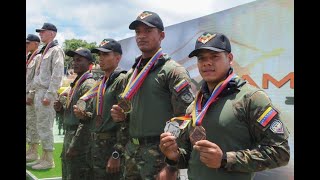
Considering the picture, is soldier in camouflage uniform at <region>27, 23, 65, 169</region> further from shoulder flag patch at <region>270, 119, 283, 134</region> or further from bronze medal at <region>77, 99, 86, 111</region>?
shoulder flag patch at <region>270, 119, 283, 134</region>

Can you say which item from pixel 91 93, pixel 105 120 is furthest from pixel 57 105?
pixel 105 120

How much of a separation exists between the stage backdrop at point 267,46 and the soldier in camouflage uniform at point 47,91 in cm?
331

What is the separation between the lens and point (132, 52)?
7359mm

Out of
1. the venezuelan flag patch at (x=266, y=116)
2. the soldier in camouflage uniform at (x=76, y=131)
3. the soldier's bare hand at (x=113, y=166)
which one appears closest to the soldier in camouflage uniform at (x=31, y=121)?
the soldier in camouflage uniform at (x=76, y=131)

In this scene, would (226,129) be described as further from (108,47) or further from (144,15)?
(108,47)

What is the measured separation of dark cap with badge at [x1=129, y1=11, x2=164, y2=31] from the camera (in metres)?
3.43

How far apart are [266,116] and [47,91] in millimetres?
5326

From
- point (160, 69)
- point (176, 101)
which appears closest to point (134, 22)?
point (160, 69)

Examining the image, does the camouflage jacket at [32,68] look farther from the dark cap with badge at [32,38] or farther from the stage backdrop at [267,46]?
the stage backdrop at [267,46]

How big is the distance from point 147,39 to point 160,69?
34 centimetres

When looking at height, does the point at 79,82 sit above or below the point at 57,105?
above

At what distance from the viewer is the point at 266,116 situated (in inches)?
81.8

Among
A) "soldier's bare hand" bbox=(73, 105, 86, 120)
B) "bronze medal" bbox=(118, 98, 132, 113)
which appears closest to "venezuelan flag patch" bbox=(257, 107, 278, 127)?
"bronze medal" bbox=(118, 98, 132, 113)

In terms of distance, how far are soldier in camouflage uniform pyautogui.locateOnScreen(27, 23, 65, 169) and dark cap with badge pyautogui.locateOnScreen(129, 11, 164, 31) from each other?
3652 millimetres
